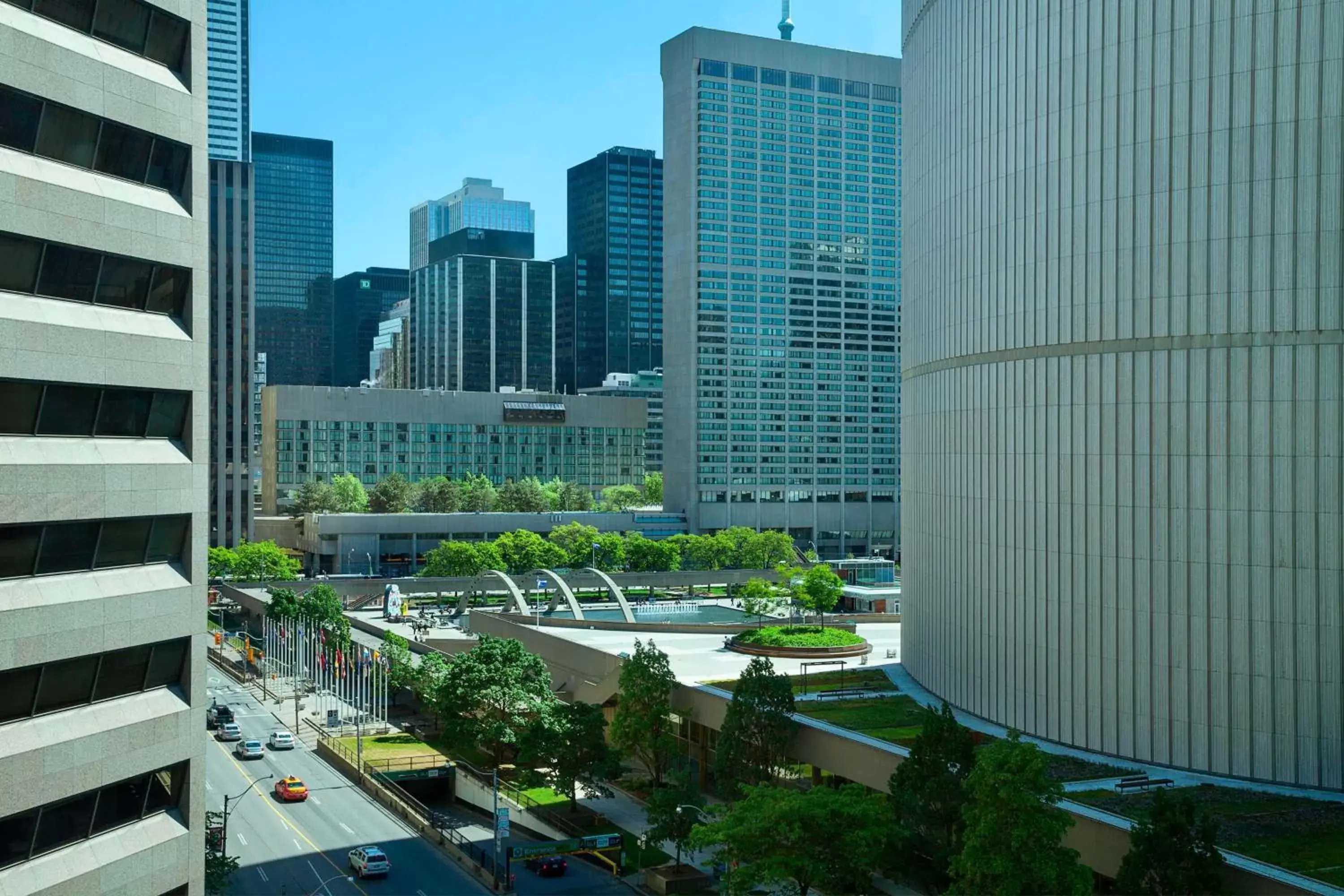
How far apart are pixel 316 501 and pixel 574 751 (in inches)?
5213

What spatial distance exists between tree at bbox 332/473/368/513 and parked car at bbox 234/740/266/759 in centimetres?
10917

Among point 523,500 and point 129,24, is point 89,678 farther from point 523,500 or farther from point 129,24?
point 523,500

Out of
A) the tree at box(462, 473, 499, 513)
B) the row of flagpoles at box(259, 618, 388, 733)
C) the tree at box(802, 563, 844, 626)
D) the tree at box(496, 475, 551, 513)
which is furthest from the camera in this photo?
the tree at box(462, 473, 499, 513)

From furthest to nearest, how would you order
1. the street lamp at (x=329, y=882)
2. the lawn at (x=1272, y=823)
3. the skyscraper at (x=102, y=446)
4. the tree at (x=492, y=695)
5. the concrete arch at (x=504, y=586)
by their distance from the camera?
the concrete arch at (x=504, y=586) < the tree at (x=492, y=695) < the street lamp at (x=329, y=882) < the lawn at (x=1272, y=823) < the skyscraper at (x=102, y=446)

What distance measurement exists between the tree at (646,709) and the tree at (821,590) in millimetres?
25016

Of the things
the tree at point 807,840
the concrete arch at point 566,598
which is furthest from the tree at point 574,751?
the concrete arch at point 566,598

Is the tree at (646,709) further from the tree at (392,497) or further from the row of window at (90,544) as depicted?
the tree at (392,497)

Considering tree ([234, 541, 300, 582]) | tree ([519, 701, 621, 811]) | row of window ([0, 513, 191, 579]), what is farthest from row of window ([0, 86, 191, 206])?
tree ([234, 541, 300, 582])

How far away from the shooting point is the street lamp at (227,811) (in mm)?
49031

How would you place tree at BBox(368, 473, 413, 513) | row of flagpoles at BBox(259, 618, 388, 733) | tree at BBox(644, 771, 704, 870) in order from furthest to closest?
tree at BBox(368, 473, 413, 513), row of flagpoles at BBox(259, 618, 388, 733), tree at BBox(644, 771, 704, 870)

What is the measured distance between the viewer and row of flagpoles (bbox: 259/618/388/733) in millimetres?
92312

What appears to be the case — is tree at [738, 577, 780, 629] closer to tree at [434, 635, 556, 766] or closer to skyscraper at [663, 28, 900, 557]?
tree at [434, 635, 556, 766]

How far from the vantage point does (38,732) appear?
81.6 ft

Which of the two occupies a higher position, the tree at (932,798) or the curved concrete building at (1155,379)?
the curved concrete building at (1155,379)
